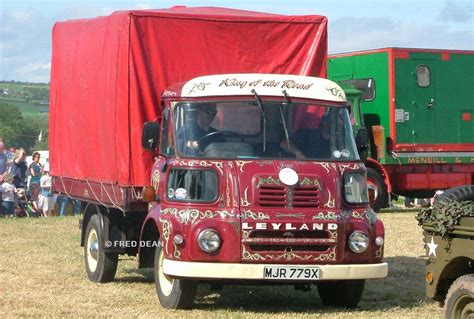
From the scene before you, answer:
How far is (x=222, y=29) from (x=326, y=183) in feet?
9.13

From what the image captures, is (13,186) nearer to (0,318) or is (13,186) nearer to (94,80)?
A: (94,80)

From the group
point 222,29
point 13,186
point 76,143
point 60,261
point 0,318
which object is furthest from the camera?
point 13,186

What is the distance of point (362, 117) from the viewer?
86.5 ft

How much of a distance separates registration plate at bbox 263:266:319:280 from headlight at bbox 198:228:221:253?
524 mm

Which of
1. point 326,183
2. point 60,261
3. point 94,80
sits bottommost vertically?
point 60,261

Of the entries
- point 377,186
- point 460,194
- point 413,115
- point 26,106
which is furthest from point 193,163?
point 26,106

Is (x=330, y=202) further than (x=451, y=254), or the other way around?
(x=330, y=202)

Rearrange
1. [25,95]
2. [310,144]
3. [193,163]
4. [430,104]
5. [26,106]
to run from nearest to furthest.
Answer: [193,163]
[310,144]
[430,104]
[26,106]
[25,95]

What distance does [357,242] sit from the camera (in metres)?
11.7

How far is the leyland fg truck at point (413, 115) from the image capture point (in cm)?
2652

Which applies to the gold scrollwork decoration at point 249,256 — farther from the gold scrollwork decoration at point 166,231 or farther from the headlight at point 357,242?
the headlight at point 357,242

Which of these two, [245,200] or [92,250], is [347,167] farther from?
[92,250]

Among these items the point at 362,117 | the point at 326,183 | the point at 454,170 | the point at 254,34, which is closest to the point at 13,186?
the point at 362,117

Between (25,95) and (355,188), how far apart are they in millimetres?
113502
